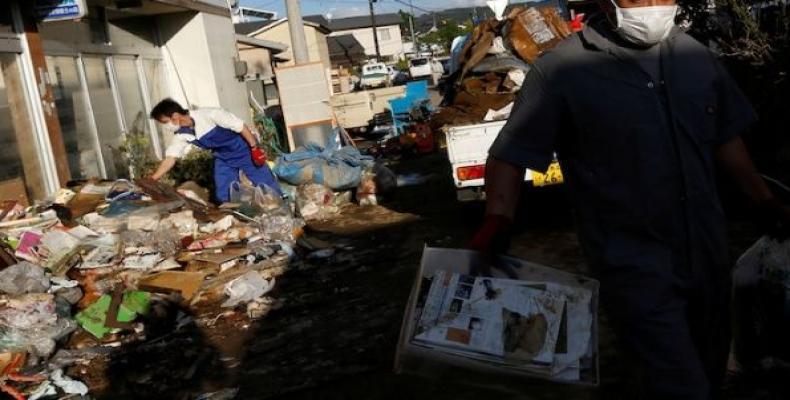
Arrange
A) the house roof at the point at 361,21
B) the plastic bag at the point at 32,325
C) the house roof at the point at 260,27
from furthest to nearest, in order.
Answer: the house roof at the point at 361,21
the house roof at the point at 260,27
the plastic bag at the point at 32,325

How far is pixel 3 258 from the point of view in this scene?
6461mm

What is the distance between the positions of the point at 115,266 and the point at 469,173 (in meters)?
3.42

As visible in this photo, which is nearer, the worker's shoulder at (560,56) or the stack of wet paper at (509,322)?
the stack of wet paper at (509,322)

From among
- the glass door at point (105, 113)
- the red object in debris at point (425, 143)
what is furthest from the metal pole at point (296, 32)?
the glass door at point (105, 113)

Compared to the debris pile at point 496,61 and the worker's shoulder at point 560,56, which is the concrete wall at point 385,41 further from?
the worker's shoulder at point 560,56

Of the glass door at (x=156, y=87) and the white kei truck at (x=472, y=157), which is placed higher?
the glass door at (x=156, y=87)

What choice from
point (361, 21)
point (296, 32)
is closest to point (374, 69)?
point (296, 32)

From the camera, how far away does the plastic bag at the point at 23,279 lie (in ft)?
19.8

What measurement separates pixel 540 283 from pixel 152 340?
3906 mm

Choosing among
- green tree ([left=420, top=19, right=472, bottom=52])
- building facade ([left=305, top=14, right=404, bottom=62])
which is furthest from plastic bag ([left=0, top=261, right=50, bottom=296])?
building facade ([left=305, top=14, right=404, bottom=62])

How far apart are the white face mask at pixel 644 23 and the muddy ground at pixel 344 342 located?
120 centimetres

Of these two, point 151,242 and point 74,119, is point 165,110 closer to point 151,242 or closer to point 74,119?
point 151,242

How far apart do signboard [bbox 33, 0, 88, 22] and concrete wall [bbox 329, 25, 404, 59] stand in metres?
74.0

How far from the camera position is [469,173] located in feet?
25.3
